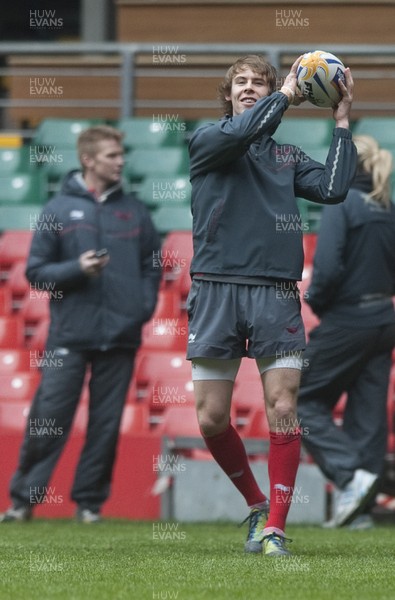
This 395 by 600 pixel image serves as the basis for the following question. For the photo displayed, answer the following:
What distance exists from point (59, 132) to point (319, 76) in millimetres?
6639

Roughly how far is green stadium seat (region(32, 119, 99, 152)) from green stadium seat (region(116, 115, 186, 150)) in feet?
1.12

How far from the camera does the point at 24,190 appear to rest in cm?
1162

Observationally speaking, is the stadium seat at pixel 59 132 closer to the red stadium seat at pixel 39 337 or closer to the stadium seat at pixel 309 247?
the red stadium seat at pixel 39 337

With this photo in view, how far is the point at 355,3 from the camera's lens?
1254 centimetres

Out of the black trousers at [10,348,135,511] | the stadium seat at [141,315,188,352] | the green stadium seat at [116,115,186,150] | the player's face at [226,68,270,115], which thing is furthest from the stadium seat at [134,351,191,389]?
the player's face at [226,68,270,115]

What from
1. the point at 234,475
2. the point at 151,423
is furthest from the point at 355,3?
the point at 234,475

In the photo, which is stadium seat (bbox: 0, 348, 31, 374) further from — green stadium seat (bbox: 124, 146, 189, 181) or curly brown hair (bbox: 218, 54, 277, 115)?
curly brown hair (bbox: 218, 54, 277, 115)

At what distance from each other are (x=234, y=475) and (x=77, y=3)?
13.1 meters

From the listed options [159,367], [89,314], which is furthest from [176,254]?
[89,314]

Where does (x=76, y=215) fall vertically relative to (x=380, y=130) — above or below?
below

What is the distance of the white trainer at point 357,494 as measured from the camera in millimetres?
7293

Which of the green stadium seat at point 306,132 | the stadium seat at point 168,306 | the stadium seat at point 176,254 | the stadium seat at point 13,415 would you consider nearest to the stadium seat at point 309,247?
the stadium seat at point 176,254

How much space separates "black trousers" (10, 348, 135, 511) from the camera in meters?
7.75

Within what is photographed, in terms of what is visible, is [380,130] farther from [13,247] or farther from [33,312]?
[33,312]
